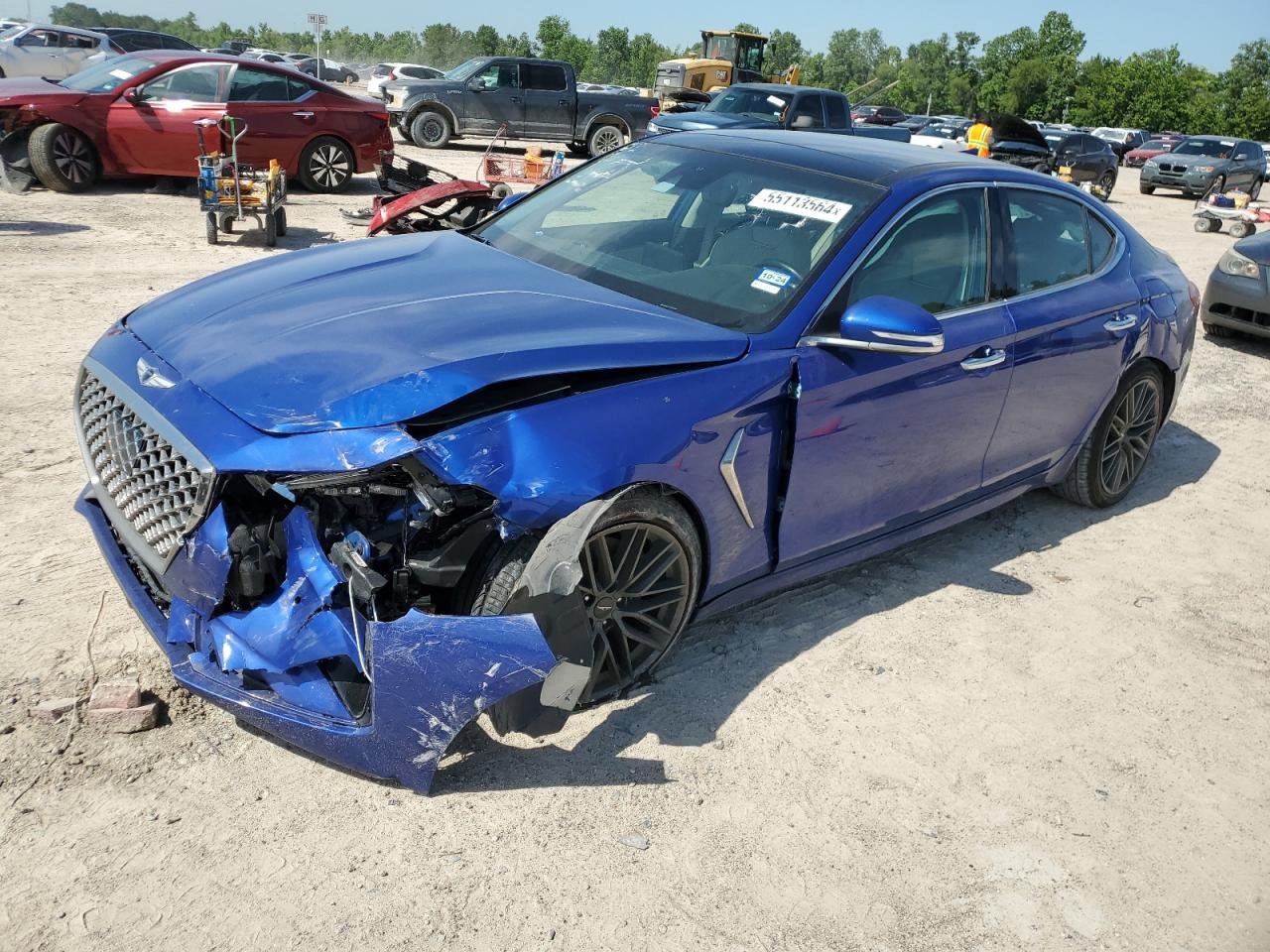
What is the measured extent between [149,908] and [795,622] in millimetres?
2456

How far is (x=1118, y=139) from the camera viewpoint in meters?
41.3

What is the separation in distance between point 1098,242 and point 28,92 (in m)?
10.9

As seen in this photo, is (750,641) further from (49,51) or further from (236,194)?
(49,51)

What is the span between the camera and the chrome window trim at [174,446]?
2.71 meters

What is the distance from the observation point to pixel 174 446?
278cm

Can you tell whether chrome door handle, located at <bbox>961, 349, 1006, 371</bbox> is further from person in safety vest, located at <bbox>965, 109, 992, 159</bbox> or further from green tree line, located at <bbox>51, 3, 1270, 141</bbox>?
green tree line, located at <bbox>51, 3, 1270, 141</bbox>

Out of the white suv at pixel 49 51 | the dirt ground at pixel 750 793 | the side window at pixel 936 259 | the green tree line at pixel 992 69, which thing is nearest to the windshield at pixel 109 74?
the dirt ground at pixel 750 793

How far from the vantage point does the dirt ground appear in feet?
8.44

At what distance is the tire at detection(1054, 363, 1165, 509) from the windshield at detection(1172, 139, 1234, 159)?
79.8 feet

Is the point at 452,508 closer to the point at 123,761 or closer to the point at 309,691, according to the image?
the point at 309,691

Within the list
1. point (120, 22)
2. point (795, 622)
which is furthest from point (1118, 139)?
point (120, 22)

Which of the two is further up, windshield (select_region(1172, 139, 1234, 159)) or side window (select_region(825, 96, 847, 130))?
side window (select_region(825, 96, 847, 130))

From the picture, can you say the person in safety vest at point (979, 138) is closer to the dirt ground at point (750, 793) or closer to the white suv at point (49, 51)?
the dirt ground at point (750, 793)

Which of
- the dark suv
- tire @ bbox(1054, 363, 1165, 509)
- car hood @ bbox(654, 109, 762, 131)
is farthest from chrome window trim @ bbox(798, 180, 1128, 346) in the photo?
the dark suv
